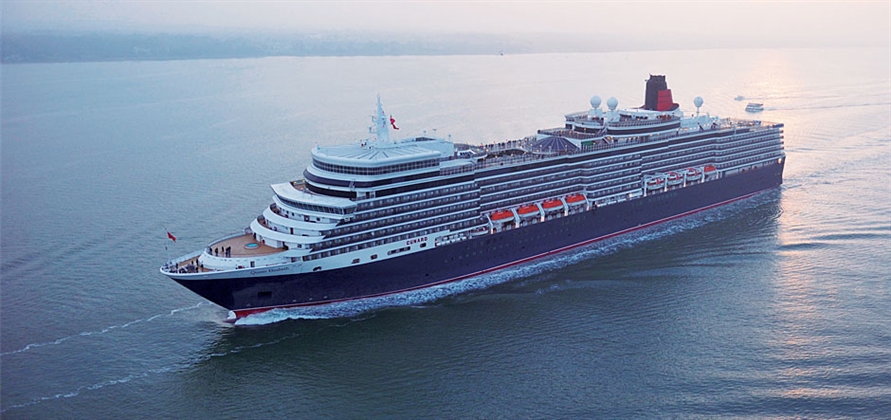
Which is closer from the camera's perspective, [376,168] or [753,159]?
[376,168]

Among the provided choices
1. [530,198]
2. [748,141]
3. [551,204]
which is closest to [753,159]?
[748,141]

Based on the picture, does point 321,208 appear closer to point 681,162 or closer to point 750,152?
point 681,162

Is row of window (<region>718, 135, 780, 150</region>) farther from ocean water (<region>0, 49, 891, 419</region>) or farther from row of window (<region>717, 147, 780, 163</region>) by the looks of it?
ocean water (<region>0, 49, 891, 419</region>)

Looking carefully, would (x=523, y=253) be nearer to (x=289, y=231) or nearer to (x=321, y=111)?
(x=289, y=231)

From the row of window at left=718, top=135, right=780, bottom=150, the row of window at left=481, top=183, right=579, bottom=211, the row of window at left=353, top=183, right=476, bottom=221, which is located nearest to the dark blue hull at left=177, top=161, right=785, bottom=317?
the row of window at left=481, top=183, right=579, bottom=211

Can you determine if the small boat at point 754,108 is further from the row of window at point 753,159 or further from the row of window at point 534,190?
the row of window at point 534,190

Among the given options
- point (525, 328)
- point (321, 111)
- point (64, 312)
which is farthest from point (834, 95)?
point (64, 312)

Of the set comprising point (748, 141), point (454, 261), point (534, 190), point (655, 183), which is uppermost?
point (748, 141)
